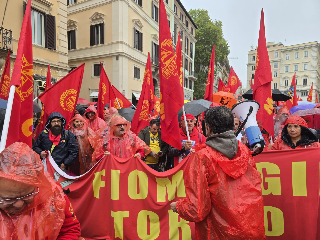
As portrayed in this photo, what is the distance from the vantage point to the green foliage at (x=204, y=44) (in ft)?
128

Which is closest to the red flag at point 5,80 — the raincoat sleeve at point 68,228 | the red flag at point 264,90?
the raincoat sleeve at point 68,228

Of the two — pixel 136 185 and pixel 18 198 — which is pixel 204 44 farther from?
pixel 18 198

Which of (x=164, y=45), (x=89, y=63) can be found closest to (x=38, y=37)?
(x=89, y=63)

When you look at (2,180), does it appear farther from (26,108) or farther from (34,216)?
(26,108)

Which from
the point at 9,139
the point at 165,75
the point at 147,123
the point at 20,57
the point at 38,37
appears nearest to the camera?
the point at 9,139

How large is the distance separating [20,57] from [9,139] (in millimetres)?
651

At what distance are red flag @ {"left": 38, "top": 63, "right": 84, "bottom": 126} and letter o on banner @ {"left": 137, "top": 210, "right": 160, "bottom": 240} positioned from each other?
229 cm

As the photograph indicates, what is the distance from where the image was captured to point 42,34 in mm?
12891

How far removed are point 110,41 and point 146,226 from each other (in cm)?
1818

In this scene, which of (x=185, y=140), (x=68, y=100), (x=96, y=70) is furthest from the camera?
(x=96, y=70)

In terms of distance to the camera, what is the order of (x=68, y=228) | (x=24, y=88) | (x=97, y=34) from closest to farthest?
(x=68, y=228) → (x=24, y=88) → (x=97, y=34)

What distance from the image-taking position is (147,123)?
225 inches

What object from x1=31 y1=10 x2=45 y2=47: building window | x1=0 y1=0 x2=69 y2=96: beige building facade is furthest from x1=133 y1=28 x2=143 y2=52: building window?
x1=31 y1=10 x2=45 y2=47: building window

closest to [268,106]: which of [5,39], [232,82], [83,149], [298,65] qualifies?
[83,149]
